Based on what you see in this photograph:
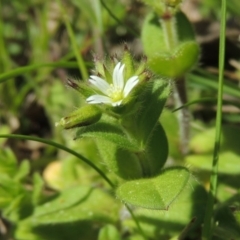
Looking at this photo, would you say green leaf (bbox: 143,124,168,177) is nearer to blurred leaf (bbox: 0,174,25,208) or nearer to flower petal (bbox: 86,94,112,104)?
flower petal (bbox: 86,94,112,104)

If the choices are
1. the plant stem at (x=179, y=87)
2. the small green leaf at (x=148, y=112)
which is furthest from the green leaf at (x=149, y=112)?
the plant stem at (x=179, y=87)

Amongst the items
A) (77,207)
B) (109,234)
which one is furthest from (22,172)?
(109,234)

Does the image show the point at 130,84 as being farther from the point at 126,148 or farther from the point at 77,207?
the point at 77,207

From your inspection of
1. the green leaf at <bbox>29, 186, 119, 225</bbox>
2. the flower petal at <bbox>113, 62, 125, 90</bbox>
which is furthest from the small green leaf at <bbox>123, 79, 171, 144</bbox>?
the green leaf at <bbox>29, 186, 119, 225</bbox>

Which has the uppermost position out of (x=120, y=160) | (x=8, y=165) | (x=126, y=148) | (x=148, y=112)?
(x=148, y=112)

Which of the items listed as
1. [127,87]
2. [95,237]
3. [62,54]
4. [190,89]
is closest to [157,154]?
[127,87]
